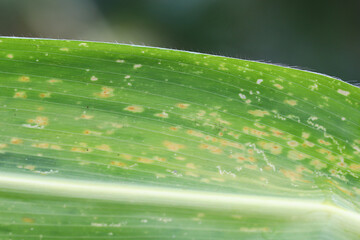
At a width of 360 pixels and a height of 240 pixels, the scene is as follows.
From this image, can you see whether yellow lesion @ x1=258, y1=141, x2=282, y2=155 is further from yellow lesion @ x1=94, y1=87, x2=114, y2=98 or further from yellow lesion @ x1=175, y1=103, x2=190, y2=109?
yellow lesion @ x1=94, y1=87, x2=114, y2=98

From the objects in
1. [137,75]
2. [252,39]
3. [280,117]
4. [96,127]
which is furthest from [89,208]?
[252,39]

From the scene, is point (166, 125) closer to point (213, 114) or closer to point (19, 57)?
point (213, 114)

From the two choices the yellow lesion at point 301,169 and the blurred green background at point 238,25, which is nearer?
the yellow lesion at point 301,169

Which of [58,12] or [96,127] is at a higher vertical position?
[58,12]

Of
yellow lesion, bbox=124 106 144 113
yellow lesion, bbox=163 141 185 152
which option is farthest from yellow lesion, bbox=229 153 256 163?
yellow lesion, bbox=124 106 144 113

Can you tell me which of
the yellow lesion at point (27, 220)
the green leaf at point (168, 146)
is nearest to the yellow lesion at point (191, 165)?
the green leaf at point (168, 146)

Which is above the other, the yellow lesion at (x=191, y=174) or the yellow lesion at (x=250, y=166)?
the yellow lesion at (x=250, y=166)

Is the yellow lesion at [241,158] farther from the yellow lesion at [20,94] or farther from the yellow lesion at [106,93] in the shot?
the yellow lesion at [20,94]
